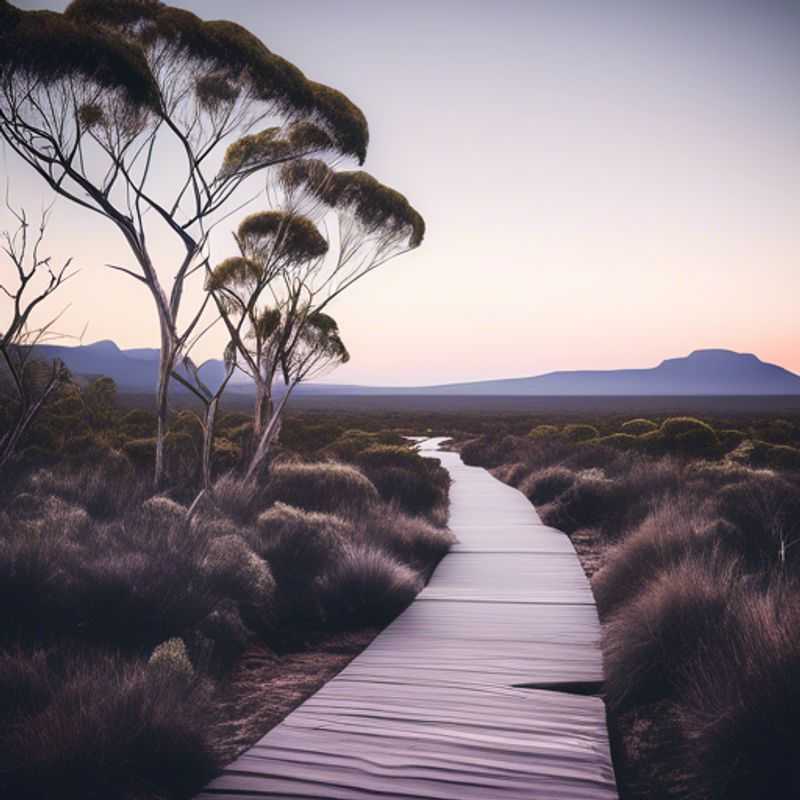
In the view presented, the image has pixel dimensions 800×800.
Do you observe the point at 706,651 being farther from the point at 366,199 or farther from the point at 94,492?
the point at 366,199

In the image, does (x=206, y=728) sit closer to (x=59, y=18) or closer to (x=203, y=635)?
(x=203, y=635)

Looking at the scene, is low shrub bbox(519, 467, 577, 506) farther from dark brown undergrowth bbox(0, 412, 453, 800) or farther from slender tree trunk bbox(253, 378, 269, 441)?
slender tree trunk bbox(253, 378, 269, 441)

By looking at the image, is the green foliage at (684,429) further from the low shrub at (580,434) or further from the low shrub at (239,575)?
the low shrub at (239,575)

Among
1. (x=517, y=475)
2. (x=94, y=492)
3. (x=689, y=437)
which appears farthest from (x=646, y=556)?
(x=689, y=437)

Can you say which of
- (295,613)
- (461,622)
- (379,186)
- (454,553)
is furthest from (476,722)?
(379,186)

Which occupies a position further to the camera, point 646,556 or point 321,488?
point 321,488

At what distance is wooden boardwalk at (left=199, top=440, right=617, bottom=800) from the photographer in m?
3.28

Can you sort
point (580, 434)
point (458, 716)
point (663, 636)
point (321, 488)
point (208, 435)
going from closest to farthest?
point (458, 716), point (663, 636), point (208, 435), point (321, 488), point (580, 434)

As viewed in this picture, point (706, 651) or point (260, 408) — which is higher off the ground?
point (260, 408)

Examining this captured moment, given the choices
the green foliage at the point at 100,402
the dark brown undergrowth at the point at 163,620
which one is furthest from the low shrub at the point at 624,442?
the green foliage at the point at 100,402

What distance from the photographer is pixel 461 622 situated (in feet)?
20.4

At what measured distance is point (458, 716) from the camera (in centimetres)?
408

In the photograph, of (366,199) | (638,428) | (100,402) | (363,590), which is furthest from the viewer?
(638,428)

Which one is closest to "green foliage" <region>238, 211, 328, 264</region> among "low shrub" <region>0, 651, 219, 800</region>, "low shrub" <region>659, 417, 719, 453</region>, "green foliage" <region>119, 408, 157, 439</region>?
"low shrub" <region>0, 651, 219, 800</region>
